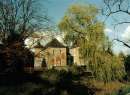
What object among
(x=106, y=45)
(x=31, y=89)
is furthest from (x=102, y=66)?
(x=31, y=89)

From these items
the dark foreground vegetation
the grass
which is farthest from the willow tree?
the dark foreground vegetation

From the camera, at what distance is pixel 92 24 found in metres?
43.3

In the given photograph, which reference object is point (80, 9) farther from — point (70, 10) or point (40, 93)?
point (40, 93)

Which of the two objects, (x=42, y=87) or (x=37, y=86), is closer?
(x=42, y=87)

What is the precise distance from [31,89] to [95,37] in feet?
50.2

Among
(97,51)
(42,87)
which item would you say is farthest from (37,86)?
(97,51)

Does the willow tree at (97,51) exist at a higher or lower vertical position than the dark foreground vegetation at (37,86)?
higher

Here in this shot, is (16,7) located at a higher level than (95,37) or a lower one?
higher

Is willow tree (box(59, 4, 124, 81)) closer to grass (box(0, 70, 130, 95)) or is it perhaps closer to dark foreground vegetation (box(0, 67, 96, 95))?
grass (box(0, 70, 130, 95))

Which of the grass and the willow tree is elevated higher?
the willow tree

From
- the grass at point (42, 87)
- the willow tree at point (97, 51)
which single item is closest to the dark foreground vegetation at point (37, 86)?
the grass at point (42, 87)

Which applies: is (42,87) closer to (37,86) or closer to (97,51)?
(37,86)

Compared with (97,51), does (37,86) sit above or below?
below

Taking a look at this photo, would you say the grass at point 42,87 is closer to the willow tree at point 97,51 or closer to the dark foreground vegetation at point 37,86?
the dark foreground vegetation at point 37,86
